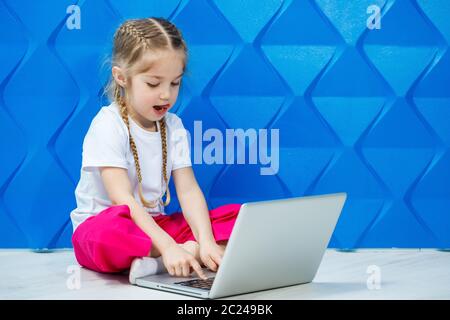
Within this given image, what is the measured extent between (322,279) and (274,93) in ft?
1.77

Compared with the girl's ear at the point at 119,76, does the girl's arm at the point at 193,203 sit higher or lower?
lower

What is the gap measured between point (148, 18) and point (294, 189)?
0.55 metres

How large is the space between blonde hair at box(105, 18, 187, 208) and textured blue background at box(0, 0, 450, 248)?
145mm

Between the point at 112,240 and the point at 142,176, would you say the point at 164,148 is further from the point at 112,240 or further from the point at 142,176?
the point at 112,240

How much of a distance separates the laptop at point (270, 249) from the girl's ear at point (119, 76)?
0.46 m

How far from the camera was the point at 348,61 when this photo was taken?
6.07 feet

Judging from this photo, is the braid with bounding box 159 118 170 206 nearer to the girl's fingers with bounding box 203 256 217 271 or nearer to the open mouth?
the open mouth

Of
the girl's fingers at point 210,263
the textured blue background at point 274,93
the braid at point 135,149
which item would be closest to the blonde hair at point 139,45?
the braid at point 135,149

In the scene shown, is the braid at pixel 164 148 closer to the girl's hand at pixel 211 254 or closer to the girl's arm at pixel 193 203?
the girl's arm at pixel 193 203

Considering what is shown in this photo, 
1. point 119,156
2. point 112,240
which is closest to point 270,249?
point 112,240

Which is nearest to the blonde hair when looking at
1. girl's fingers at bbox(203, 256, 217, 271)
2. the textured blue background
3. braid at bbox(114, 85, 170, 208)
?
braid at bbox(114, 85, 170, 208)

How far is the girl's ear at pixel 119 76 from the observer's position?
66.1 inches

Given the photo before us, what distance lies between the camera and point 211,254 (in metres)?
1.52

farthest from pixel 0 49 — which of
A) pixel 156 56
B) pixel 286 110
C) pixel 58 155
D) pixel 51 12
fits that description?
pixel 286 110
